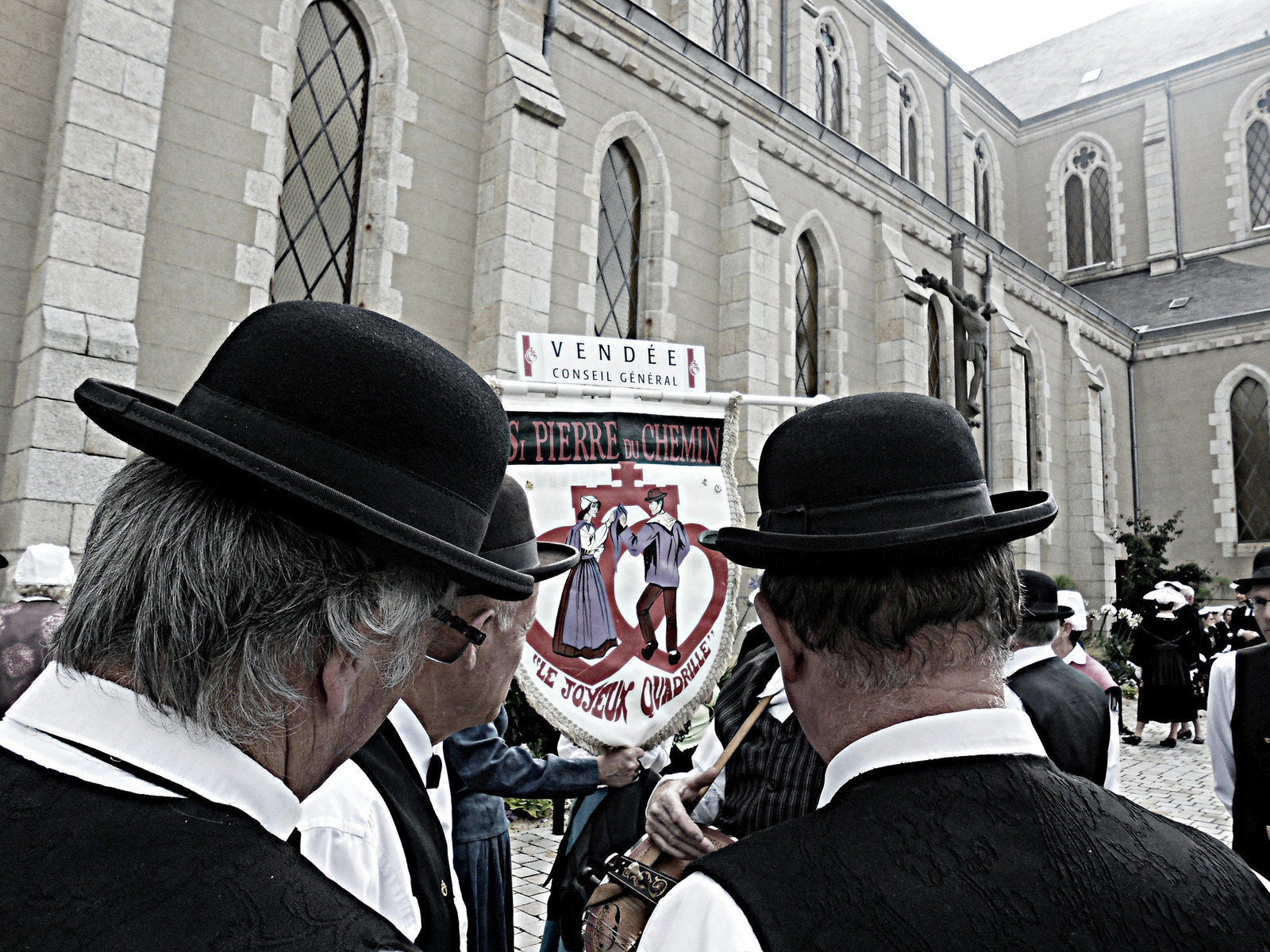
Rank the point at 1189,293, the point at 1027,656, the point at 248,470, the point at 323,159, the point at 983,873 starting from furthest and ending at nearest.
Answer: the point at 1189,293
the point at 323,159
the point at 1027,656
the point at 983,873
the point at 248,470

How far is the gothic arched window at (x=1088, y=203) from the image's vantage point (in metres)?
26.7

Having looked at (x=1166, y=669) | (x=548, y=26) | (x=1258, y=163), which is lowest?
(x=1166, y=669)

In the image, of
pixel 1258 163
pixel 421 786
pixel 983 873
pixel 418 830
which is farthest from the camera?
pixel 1258 163

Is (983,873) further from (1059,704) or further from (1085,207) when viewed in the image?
(1085,207)

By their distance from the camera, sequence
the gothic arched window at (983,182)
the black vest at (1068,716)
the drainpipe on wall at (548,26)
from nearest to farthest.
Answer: the black vest at (1068,716)
the drainpipe on wall at (548,26)
the gothic arched window at (983,182)

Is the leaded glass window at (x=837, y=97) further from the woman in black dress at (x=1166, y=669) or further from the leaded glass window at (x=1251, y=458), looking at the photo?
the leaded glass window at (x=1251, y=458)

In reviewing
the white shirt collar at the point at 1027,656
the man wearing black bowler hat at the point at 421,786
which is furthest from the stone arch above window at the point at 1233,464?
the man wearing black bowler hat at the point at 421,786

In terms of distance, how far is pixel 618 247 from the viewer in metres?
10.8

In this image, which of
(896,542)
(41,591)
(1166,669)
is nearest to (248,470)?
(896,542)

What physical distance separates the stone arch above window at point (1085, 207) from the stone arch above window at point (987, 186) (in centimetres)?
262

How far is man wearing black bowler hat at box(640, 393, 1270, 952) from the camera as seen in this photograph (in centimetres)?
92

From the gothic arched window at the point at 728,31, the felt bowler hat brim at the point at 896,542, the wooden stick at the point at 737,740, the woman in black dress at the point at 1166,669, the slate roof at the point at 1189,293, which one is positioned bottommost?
the woman in black dress at the point at 1166,669

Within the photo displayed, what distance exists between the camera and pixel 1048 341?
2020cm

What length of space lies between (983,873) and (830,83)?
20.0m
